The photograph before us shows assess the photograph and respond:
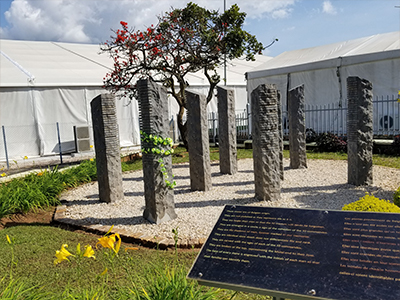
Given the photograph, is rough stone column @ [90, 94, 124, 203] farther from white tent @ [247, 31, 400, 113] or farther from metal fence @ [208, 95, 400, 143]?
white tent @ [247, 31, 400, 113]

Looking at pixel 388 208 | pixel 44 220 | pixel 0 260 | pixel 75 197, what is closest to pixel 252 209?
pixel 388 208

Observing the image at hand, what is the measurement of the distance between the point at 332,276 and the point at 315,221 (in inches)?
19.2

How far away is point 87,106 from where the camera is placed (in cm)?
1611

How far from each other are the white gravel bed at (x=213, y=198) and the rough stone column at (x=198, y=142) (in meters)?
0.30

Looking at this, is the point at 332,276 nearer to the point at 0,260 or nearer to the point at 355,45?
the point at 0,260

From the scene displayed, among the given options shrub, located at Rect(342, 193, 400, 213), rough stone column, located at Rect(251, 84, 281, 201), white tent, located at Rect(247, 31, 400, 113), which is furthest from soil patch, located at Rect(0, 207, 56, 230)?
white tent, located at Rect(247, 31, 400, 113)

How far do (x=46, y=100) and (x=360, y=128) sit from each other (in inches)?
499

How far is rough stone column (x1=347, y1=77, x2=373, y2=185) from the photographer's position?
6.87 metres

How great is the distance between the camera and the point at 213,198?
706 centimetres

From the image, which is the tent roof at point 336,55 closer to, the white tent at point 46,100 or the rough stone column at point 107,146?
the white tent at point 46,100

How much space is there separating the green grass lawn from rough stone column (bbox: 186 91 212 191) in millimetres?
2810

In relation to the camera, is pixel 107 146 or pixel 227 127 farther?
pixel 227 127

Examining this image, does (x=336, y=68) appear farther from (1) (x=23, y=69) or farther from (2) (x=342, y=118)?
(1) (x=23, y=69)

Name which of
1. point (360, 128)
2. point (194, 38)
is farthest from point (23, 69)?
point (360, 128)
